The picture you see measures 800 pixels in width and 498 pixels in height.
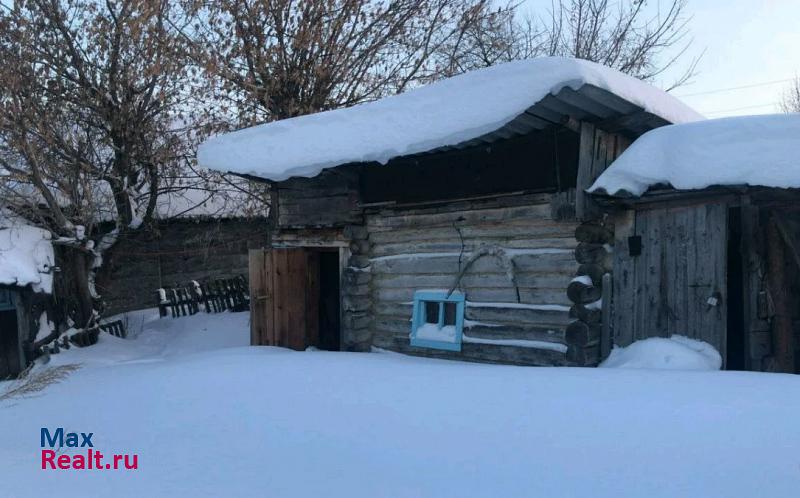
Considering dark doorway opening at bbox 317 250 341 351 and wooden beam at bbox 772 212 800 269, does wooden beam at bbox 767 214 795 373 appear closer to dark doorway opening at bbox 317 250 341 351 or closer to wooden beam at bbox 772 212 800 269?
wooden beam at bbox 772 212 800 269

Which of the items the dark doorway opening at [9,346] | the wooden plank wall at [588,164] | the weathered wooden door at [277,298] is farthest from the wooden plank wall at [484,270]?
the dark doorway opening at [9,346]

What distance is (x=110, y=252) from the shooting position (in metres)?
13.0

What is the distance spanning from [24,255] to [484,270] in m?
7.89

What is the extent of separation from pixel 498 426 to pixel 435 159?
4679 mm

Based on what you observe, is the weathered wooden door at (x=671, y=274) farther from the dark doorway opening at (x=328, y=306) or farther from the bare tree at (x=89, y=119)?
the bare tree at (x=89, y=119)

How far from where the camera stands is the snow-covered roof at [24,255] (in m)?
10.1

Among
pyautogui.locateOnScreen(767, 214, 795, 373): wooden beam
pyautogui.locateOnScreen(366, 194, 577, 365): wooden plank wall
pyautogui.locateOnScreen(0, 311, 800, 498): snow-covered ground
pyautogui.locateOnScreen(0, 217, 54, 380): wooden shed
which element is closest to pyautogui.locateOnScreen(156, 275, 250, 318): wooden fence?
pyautogui.locateOnScreen(0, 217, 54, 380): wooden shed

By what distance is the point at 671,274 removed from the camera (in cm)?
618

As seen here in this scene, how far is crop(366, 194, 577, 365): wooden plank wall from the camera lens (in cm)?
695

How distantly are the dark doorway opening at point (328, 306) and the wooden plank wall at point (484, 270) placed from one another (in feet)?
7.61

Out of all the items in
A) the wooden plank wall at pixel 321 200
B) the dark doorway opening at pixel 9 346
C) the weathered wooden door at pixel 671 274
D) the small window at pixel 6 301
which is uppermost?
the wooden plank wall at pixel 321 200

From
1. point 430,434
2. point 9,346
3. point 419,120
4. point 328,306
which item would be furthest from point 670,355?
point 9,346

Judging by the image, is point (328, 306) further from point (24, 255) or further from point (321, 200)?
point (24, 255)

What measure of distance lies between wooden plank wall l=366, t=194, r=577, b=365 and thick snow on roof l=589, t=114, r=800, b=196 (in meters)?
0.98
